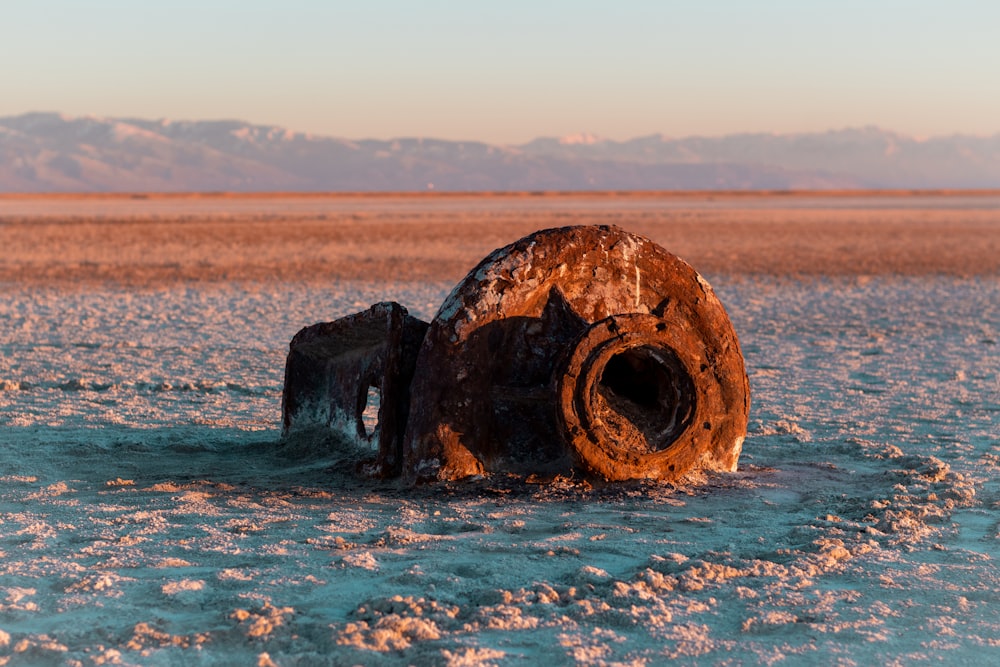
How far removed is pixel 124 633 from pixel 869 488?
12.6 feet

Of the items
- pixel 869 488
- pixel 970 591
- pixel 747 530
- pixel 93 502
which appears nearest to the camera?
pixel 970 591

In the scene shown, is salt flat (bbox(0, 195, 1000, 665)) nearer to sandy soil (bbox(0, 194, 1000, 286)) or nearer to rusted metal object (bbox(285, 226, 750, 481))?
rusted metal object (bbox(285, 226, 750, 481))

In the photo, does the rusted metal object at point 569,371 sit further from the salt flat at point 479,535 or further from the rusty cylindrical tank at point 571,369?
the salt flat at point 479,535

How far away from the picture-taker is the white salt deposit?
3.74 meters

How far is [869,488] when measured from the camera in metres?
5.90

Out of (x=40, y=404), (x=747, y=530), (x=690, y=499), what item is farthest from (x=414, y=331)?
(x=40, y=404)

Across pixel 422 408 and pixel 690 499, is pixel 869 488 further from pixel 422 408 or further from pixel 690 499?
pixel 422 408

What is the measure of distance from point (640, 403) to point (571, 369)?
919 mm

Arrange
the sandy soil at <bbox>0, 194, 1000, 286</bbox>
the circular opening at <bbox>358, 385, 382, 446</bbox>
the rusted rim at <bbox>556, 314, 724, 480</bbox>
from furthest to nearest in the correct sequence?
the sandy soil at <bbox>0, 194, 1000, 286</bbox>
the circular opening at <bbox>358, 385, 382, 446</bbox>
the rusted rim at <bbox>556, 314, 724, 480</bbox>

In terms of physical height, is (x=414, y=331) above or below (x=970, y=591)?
above

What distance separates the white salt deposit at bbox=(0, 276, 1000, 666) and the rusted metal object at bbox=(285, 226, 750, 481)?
7.4 inches

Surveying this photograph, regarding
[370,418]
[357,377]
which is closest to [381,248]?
[370,418]

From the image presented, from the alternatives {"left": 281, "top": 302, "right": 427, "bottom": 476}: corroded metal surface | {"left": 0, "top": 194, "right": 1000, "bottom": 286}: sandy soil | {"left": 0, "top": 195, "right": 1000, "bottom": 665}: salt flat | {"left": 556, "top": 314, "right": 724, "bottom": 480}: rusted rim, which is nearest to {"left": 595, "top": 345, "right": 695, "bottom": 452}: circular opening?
{"left": 556, "top": 314, "right": 724, "bottom": 480}: rusted rim

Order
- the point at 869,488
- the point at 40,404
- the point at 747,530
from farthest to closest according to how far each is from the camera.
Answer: the point at 40,404 → the point at 869,488 → the point at 747,530
